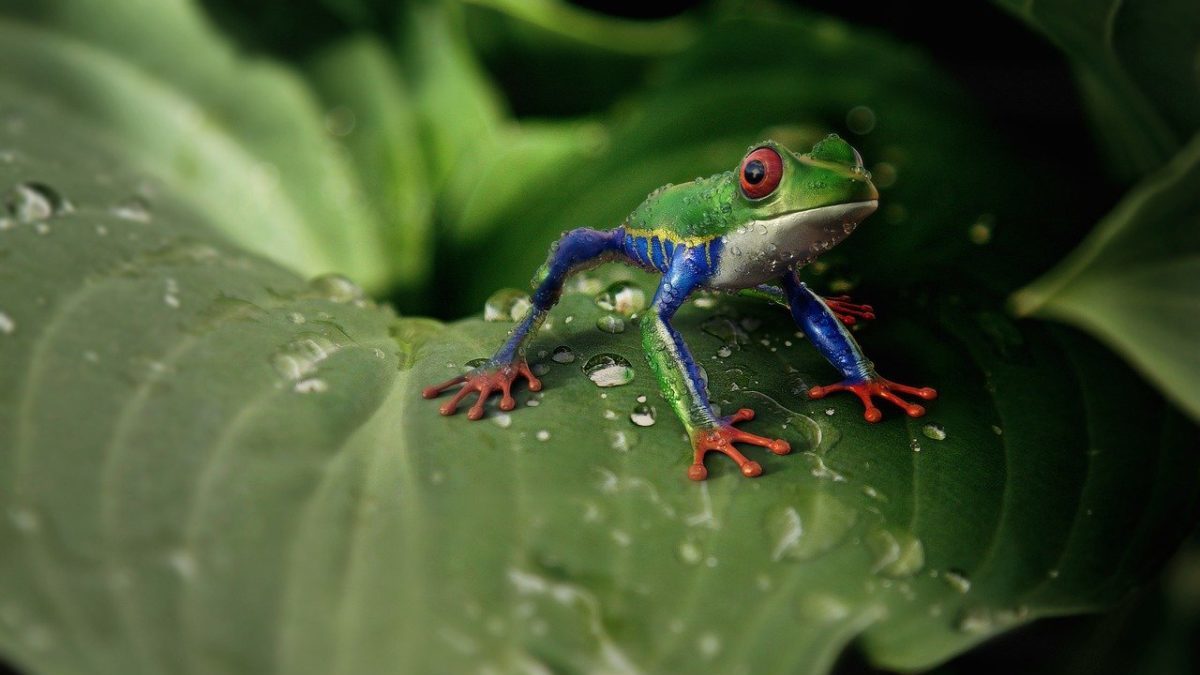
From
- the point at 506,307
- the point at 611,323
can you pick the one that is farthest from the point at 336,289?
the point at 611,323

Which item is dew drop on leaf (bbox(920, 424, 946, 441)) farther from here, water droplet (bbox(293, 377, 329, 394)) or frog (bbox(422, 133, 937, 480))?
water droplet (bbox(293, 377, 329, 394))

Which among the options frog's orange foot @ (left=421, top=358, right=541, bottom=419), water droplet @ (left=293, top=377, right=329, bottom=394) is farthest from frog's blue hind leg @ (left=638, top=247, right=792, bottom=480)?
water droplet @ (left=293, top=377, right=329, bottom=394)

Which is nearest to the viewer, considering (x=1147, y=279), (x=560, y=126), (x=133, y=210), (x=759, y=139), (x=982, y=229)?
(x=1147, y=279)

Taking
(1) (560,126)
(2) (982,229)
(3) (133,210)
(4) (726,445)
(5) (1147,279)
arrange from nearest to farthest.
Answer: (4) (726,445), (5) (1147,279), (3) (133,210), (2) (982,229), (1) (560,126)

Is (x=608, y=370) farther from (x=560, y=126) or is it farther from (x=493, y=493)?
(x=560, y=126)

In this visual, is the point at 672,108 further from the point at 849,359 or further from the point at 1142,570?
the point at 1142,570

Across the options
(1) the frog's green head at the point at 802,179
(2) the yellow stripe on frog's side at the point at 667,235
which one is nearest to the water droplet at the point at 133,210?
(2) the yellow stripe on frog's side at the point at 667,235

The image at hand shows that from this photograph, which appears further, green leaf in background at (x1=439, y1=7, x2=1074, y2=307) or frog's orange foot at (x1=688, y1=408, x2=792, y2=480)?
green leaf in background at (x1=439, y1=7, x2=1074, y2=307)
